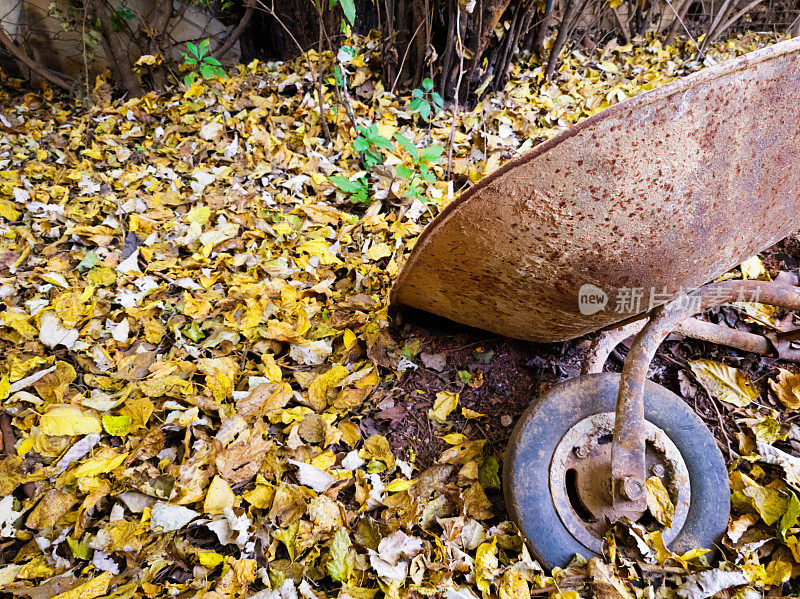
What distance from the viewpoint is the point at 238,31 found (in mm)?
3500

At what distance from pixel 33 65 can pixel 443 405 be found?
3.86m

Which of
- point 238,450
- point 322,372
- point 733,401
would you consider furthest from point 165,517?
point 733,401

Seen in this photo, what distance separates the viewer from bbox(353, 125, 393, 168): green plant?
2.26 m

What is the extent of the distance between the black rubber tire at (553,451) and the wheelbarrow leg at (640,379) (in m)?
0.14

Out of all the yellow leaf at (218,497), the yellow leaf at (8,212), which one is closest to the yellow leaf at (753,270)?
the yellow leaf at (218,497)

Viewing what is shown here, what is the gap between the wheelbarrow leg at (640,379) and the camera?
1125mm

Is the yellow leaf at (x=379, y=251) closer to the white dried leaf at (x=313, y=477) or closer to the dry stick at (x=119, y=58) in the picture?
the white dried leaf at (x=313, y=477)

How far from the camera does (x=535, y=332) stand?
4.80 feet

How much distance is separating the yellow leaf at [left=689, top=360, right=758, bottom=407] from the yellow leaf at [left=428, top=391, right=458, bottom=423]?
0.86 meters

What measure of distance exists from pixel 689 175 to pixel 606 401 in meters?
0.65

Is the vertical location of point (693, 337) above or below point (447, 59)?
below

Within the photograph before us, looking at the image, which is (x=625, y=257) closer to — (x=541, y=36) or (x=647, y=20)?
(x=541, y=36)

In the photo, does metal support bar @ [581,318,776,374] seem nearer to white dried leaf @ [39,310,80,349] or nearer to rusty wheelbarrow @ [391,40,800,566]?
rusty wheelbarrow @ [391,40,800,566]

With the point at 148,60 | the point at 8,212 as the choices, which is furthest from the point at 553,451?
the point at 148,60
